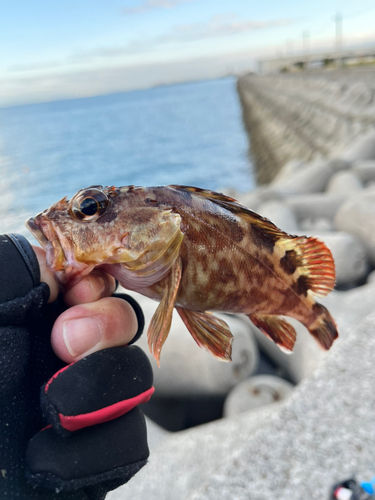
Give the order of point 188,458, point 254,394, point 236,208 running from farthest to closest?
point 254,394
point 188,458
point 236,208

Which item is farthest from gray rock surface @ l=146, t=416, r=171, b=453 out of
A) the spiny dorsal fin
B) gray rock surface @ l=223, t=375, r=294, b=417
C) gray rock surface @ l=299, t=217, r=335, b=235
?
gray rock surface @ l=299, t=217, r=335, b=235

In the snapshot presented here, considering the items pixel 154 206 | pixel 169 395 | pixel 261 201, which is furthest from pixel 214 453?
pixel 261 201

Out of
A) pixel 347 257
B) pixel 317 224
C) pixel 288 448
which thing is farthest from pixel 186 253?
pixel 317 224

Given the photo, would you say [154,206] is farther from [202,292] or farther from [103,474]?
[103,474]

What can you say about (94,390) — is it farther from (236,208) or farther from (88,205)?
(236,208)

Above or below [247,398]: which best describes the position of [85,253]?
above

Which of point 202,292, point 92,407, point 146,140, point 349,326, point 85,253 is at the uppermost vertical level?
point 85,253
